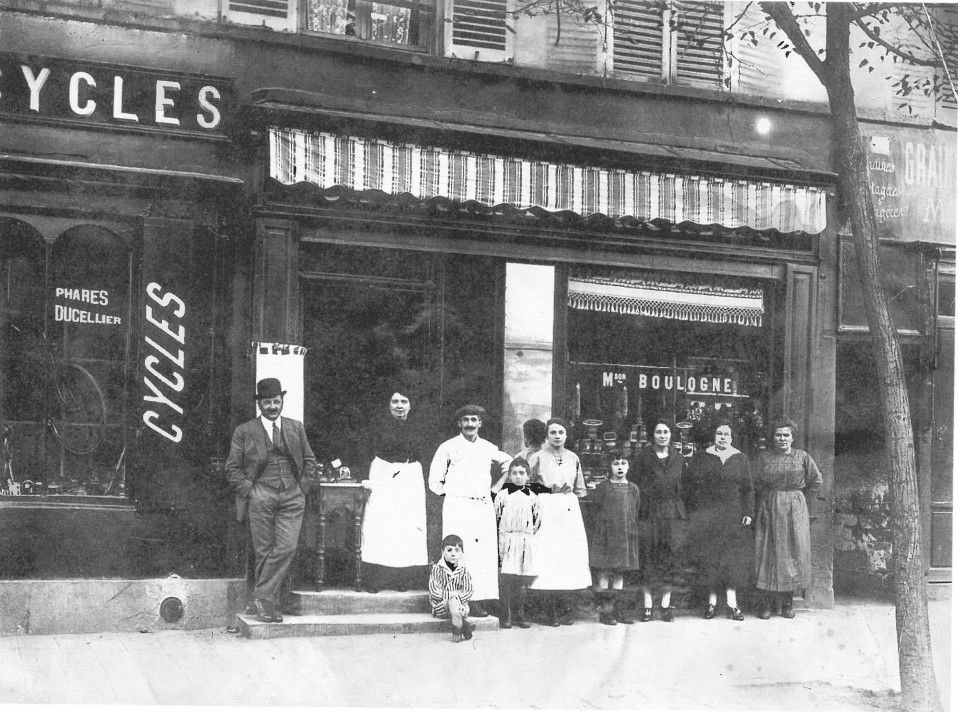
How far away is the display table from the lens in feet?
24.4

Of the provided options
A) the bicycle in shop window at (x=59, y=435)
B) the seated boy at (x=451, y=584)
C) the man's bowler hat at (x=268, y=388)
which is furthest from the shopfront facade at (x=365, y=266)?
the seated boy at (x=451, y=584)

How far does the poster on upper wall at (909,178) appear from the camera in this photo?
9047 mm

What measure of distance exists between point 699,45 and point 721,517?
3951 mm

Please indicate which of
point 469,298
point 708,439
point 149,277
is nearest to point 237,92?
point 149,277

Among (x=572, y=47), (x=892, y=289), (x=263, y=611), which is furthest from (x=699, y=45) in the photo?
(x=263, y=611)

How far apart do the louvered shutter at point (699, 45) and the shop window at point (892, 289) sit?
1.89m

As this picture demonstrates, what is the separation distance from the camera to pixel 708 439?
875cm

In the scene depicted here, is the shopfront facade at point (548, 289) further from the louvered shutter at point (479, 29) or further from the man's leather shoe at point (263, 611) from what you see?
the man's leather shoe at point (263, 611)

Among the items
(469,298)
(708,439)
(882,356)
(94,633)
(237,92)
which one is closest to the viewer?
(882,356)

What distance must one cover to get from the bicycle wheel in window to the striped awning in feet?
6.52

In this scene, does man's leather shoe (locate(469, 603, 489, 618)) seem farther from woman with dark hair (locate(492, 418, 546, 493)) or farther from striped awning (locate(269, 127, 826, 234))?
striped awning (locate(269, 127, 826, 234))

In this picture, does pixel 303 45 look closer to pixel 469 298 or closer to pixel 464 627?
pixel 469 298

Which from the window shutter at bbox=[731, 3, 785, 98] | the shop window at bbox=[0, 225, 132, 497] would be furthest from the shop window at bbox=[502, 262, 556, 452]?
the shop window at bbox=[0, 225, 132, 497]

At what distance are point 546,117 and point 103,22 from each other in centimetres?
342
